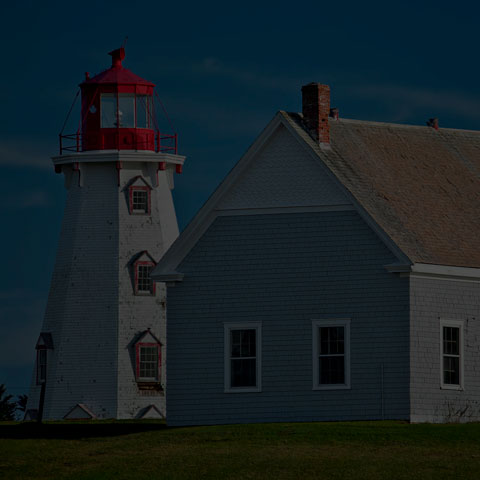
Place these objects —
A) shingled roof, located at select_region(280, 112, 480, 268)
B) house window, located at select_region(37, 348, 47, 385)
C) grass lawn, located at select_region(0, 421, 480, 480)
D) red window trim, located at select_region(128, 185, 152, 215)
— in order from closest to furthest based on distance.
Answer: grass lawn, located at select_region(0, 421, 480, 480), shingled roof, located at select_region(280, 112, 480, 268), house window, located at select_region(37, 348, 47, 385), red window trim, located at select_region(128, 185, 152, 215)

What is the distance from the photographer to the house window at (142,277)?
171ft

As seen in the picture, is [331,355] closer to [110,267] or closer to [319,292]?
[319,292]

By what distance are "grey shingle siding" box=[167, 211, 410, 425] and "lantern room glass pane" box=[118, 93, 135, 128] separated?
1667 centimetres

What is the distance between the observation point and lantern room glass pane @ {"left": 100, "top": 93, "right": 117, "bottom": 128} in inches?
2089

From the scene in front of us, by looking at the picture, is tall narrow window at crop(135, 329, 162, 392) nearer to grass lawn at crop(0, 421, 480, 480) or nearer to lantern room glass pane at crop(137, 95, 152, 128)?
lantern room glass pane at crop(137, 95, 152, 128)

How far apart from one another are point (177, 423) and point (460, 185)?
9.58m

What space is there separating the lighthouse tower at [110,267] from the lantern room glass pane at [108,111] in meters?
0.03

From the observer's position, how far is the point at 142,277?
171 ft

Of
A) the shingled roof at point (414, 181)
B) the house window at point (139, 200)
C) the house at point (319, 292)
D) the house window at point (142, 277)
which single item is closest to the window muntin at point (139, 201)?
the house window at point (139, 200)

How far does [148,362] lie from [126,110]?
8875 mm

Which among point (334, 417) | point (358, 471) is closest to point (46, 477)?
point (358, 471)

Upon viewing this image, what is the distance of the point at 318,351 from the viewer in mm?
36000

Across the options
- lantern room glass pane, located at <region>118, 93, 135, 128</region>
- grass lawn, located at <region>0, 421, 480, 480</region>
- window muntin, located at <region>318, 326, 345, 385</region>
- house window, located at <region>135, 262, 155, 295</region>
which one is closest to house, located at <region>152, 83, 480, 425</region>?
window muntin, located at <region>318, 326, 345, 385</region>

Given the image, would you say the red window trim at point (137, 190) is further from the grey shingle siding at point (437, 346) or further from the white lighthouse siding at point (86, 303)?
the grey shingle siding at point (437, 346)
